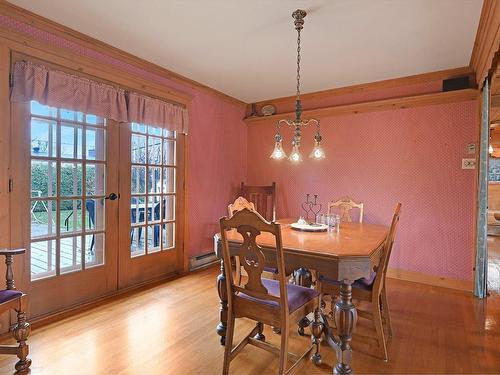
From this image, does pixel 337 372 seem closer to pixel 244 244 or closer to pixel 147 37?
pixel 244 244

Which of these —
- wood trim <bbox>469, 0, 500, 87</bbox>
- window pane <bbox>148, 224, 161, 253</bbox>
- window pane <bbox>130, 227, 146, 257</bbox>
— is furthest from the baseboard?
window pane <bbox>130, 227, 146, 257</bbox>

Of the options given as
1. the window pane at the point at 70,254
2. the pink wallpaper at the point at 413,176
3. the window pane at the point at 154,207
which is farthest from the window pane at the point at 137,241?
the pink wallpaper at the point at 413,176

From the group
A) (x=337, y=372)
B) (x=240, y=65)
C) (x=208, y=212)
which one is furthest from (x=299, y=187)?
(x=337, y=372)

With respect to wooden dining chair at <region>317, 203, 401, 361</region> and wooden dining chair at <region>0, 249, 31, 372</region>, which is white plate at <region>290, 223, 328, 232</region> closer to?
wooden dining chair at <region>317, 203, 401, 361</region>

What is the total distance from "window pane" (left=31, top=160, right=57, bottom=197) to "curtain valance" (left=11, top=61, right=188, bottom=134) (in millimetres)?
493

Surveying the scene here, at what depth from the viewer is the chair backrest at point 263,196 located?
433cm

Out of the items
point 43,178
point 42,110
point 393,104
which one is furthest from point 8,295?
point 393,104

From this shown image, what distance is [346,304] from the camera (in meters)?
1.71

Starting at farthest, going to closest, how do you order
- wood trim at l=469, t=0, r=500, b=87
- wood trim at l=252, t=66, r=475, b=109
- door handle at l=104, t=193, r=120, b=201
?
wood trim at l=252, t=66, r=475, b=109 < door handle at l=104, t=193, r=120, b=201 < wood trim at l=469, t=0, r=500, b=87

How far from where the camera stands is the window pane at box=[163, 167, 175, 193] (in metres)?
3.49

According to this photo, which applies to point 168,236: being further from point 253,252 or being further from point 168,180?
point 253,252

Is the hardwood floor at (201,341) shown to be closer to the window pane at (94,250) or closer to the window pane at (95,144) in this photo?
the window pane at (94,250)

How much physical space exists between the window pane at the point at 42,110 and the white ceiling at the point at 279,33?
0.68 m

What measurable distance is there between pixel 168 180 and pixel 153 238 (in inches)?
27.3
